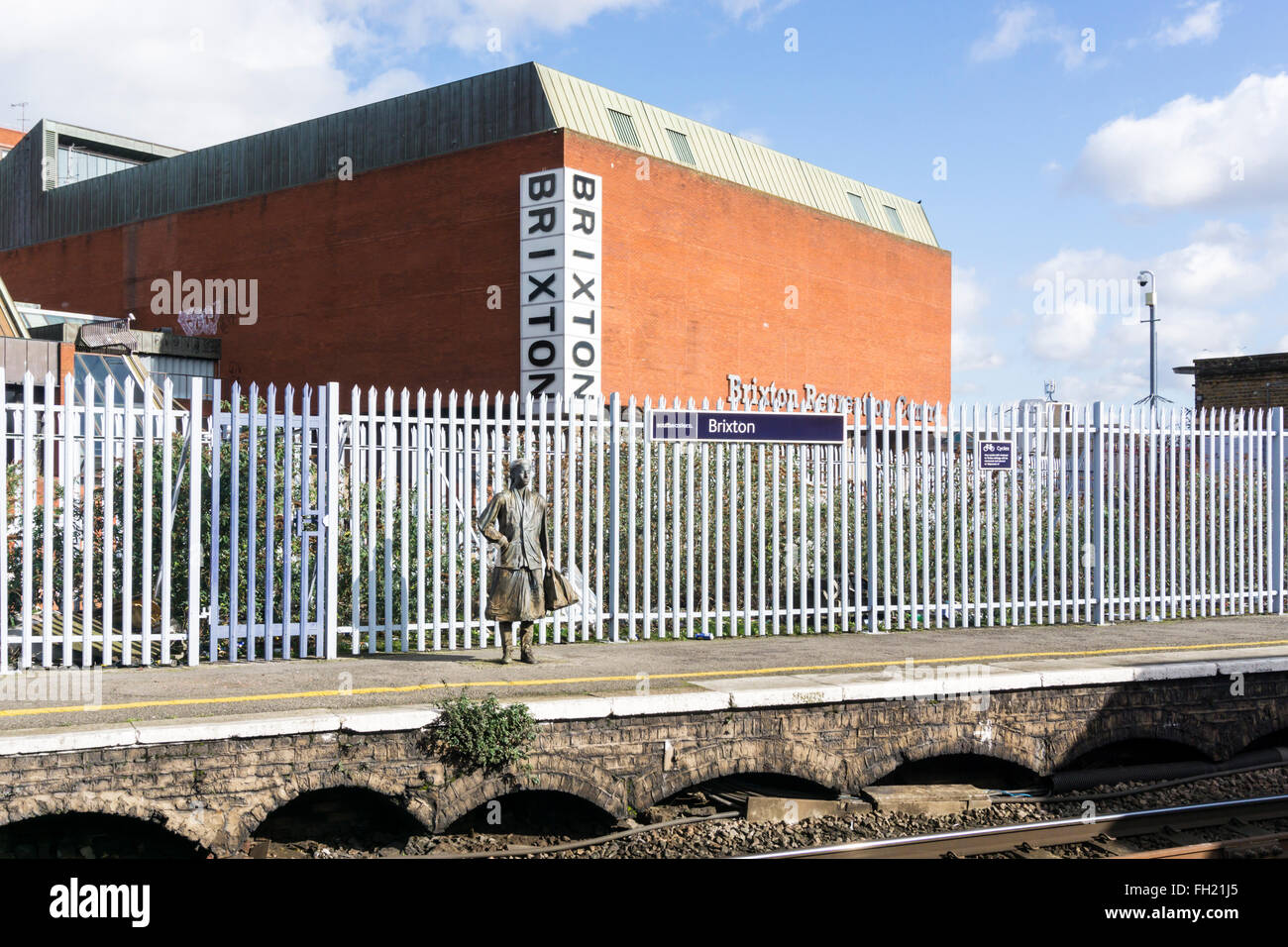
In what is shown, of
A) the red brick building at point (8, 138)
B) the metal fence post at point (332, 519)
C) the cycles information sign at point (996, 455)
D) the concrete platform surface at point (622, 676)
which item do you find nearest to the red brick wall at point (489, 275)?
the cycles information sign at point (996, 455)

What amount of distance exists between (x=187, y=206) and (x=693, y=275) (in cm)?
1594

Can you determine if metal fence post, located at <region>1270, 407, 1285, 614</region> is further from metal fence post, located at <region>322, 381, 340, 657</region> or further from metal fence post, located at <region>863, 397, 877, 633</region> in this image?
metal fence post, located at <region>322, 381, 340, 657</region>

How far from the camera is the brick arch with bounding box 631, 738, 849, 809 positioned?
7727mm

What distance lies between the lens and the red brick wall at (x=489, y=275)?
95.1 feet

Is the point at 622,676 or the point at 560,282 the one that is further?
the point at 560,282

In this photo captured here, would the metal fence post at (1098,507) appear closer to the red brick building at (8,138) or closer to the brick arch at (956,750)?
the brick arch at (956,750)

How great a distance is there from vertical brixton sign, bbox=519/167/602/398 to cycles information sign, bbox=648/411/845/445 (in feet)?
49.6

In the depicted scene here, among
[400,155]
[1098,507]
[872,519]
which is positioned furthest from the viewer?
[400,155]

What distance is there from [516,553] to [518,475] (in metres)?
0.64

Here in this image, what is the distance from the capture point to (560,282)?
27.8m

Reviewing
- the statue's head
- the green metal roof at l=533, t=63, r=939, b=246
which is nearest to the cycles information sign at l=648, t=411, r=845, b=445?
the statue's head

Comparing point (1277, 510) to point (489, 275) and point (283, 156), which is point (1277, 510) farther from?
point (283, 156)

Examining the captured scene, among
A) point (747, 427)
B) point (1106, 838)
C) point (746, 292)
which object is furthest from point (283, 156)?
point (1106, 838)
